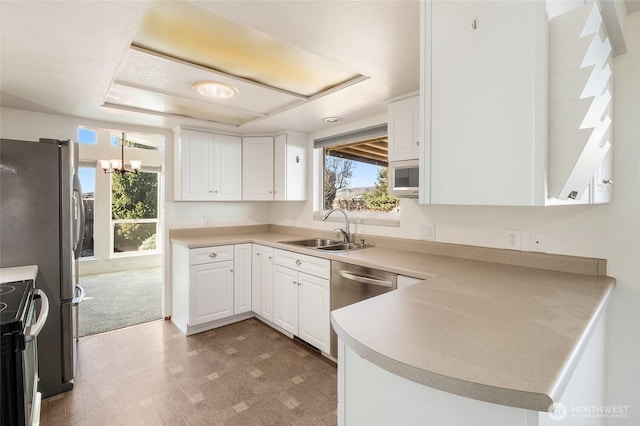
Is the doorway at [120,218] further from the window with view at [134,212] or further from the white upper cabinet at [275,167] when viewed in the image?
the white upper cabinet at [275,167]

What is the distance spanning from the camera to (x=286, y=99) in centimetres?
257

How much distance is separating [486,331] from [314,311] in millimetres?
1883

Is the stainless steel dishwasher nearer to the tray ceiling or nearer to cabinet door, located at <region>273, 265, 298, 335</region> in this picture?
cabinet door, located at <region>273, 265, 298, 335</region>

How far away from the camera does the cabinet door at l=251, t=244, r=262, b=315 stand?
11.0 feet

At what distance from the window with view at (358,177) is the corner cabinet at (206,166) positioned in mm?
1074

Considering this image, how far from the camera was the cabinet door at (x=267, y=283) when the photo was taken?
318cm

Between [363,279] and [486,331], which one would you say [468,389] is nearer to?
[486,331]

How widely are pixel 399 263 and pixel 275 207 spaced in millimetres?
2424

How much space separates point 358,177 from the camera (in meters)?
3.30

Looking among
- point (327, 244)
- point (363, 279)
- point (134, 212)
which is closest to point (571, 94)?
point (363, 279)

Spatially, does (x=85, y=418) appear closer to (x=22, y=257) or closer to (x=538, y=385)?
(x=22, y=257)

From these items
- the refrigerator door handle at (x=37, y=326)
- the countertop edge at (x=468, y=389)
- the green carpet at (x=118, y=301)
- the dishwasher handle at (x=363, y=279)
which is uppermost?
the countertop edge at (x=468, y=389)

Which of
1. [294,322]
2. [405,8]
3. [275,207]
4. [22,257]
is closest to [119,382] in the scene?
[22,257]

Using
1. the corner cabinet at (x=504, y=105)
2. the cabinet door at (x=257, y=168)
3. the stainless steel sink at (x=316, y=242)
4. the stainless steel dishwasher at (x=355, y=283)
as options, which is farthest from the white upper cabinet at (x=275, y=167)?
the corner cabinet at (x=504, y=105)
